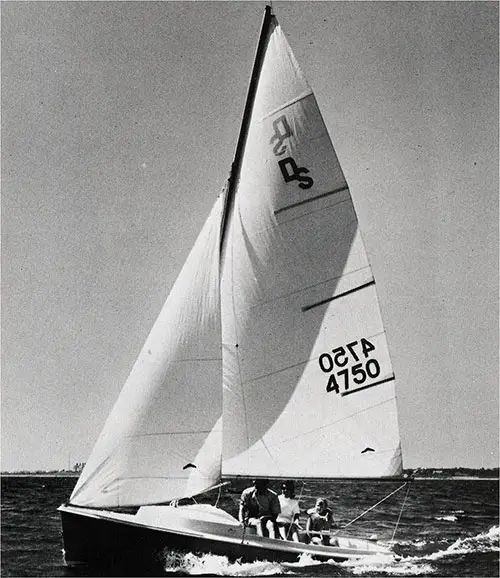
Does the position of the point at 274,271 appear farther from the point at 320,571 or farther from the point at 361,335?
the point at 320,571

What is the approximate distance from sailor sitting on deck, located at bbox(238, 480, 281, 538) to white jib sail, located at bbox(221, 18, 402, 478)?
345mm

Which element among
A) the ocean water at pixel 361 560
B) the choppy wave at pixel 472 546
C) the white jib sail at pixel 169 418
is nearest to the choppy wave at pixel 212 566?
the ocean water at pixel 361 560

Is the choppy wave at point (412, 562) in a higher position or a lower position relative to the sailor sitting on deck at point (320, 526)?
lower

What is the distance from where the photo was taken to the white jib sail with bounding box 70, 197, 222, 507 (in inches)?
536

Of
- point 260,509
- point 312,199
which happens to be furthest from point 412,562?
point 312,199

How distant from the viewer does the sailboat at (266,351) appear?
45.2 feet

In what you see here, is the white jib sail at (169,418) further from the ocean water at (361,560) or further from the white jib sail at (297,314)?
the ocean water at (361,560)

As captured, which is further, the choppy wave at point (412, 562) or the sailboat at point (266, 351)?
the sailboat at point (266, 351)

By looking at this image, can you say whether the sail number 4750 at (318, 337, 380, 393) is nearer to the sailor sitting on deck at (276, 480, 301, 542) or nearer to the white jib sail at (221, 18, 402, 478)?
the white jib sail at (221, 18, 402, 478)

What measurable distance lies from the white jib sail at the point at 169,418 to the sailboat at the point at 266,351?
0.02 m

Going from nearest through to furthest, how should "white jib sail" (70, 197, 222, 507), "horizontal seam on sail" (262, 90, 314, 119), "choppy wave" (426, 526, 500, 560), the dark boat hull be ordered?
the dark boat hull, "white jib sail" (70, 197, 222, 507), "horizontal seam on sail" (262, 90, 314, 119), "choppy wave" (426, 526, 500, 560)

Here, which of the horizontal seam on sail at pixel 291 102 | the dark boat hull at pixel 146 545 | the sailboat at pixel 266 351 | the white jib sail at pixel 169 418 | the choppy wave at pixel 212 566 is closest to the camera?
the choppy wave at pixel 212 566

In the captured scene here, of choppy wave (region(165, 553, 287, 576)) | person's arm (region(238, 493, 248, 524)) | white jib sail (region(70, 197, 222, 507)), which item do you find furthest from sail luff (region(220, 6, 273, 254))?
choppy wave (region(165, 553, 287, 576))

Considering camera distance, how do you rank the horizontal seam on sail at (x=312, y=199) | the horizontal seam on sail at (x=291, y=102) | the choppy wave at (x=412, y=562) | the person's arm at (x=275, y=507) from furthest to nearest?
the horizontal seam on sail at (x=291, y=102)
the horizontal seam on sail at (x=312, y=199)
the person's arm at (x=275, y=507)
the choppy wave at (x=412, y=562)
